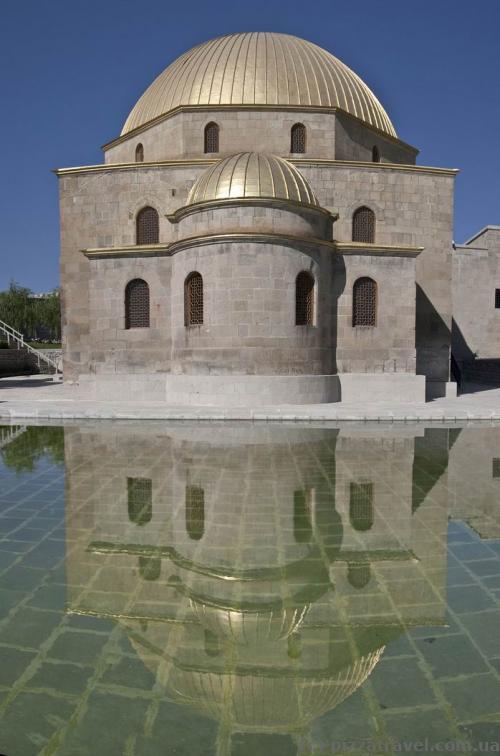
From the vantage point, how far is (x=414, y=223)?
1920 centimetres

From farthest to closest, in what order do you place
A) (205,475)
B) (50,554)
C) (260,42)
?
1. (260,42)
2. (205,475)
3. (50,554)

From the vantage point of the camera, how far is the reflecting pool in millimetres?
2543

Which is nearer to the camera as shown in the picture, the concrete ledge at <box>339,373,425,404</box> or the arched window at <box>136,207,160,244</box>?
the concrete ledge at <box>339,373,425,404</box>

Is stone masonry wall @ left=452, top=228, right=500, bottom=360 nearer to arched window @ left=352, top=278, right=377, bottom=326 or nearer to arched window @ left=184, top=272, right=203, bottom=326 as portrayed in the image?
arched window @ left=352, top=278, right=377, bottom=326

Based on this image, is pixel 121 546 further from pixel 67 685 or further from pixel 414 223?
pixel 414 223

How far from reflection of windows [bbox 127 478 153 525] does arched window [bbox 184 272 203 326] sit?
9.40 meters

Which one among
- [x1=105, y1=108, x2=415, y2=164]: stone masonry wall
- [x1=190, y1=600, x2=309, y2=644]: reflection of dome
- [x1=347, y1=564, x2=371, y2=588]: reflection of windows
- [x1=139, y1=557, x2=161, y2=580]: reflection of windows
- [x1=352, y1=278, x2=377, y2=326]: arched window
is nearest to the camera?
[x1=190, y1=600, x2=309, y2=644]: reflection of dome


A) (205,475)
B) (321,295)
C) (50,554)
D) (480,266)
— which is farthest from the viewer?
(480,266)

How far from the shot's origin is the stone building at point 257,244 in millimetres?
15404

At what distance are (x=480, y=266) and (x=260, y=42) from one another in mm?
17344

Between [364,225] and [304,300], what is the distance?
4771mm

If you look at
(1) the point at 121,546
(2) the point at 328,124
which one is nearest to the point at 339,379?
(2) the point at 328,124

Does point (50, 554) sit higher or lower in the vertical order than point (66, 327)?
lower

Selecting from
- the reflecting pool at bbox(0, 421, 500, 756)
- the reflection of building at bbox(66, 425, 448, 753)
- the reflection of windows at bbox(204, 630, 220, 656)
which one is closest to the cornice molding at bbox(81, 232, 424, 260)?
the reflection of building at bbox(66, 425, 448, 753)
